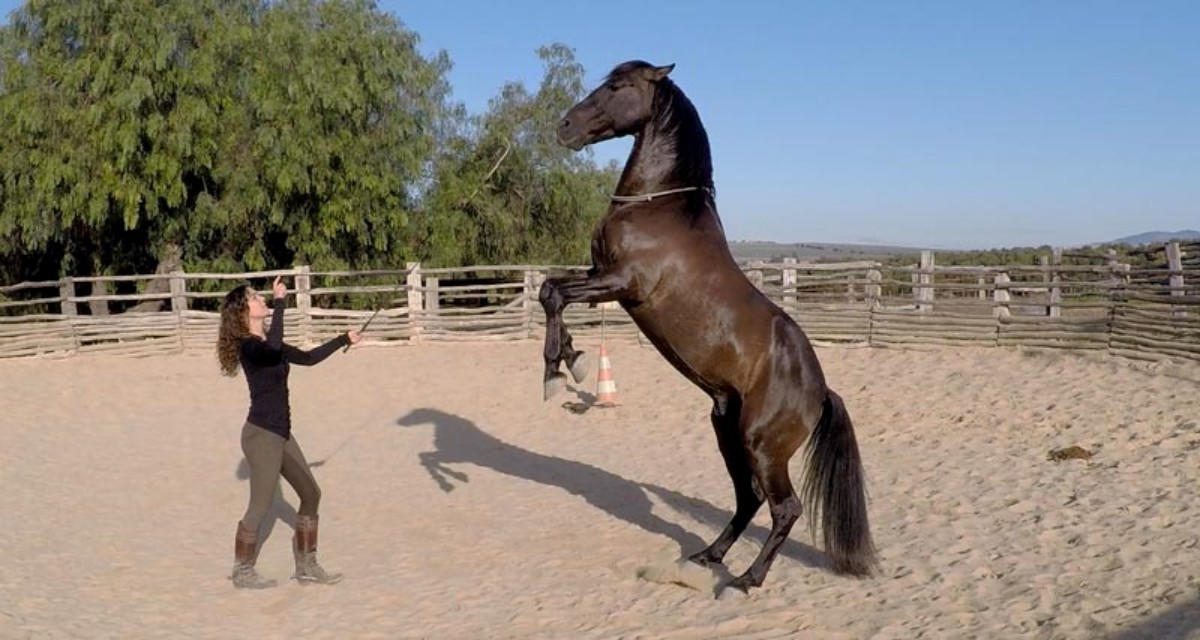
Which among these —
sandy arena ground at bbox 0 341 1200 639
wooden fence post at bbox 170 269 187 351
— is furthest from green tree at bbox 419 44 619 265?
sandy arena ground at bbox 0 341 1200 639

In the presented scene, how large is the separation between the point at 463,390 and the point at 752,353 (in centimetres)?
879

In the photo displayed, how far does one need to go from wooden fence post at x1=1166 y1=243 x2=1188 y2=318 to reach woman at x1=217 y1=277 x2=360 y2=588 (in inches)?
417

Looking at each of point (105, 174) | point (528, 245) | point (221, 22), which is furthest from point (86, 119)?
point (528, 245)

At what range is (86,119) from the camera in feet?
60.0

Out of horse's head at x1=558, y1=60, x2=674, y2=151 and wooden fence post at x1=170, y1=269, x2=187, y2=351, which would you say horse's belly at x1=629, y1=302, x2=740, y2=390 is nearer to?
horse's head at x1=558, y1=60, x2=674, y2=151

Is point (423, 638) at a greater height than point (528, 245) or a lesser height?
lesser

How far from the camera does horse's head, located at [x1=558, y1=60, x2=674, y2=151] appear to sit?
5109 mm

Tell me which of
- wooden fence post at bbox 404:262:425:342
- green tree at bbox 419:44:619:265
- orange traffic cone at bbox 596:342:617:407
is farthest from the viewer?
green tree at bbox 419:44:619:265

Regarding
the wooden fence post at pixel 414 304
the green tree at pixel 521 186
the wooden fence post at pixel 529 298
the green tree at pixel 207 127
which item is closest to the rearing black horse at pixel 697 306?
the wooden fence post at pixel 529 298

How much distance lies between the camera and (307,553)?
5945 millimetres

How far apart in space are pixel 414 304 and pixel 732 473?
12.3 meters

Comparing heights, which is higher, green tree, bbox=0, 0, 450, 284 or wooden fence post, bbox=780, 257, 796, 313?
green tree, bbox=0, 0, 450, 284

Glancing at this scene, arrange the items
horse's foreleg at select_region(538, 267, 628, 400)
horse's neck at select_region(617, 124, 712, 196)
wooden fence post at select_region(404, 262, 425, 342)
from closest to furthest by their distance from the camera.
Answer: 1. horse's foreleg at select_region(538, 267, 628, 400)
2. horse's neck at select_region(617, 124, 712, 196)
3. wooden fence post at select_region(404, 262, 425, 342)

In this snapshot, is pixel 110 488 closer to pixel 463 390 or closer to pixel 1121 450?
pixel 463 390
